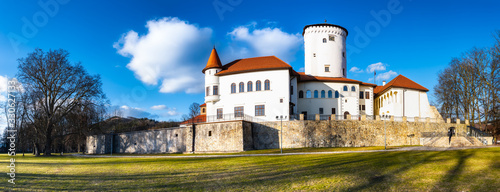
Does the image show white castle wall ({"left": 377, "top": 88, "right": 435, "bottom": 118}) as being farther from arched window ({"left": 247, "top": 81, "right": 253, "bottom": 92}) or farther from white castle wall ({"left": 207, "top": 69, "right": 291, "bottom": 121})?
arched window ({"left": 247, "top": 81, "right": 253, "bottom": 92})

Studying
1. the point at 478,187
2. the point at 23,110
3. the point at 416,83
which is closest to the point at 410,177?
the point at 478,187

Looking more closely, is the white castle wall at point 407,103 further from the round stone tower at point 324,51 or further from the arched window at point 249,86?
the arched window at point 249,86

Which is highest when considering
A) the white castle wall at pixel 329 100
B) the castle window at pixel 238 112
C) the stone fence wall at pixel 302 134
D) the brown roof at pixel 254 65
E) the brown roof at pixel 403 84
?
the brown roof at pixel 254 65

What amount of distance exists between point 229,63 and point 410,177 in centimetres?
3549

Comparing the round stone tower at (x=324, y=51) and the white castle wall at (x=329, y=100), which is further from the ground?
the round stone tower at (x=324, y=51)

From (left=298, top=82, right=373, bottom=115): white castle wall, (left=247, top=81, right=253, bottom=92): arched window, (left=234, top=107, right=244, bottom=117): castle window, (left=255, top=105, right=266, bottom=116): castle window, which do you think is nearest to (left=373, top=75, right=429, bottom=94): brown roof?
(left=298, top=82, right=373, bottom=115): white castle wall

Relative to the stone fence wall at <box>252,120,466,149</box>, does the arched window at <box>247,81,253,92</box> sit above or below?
above

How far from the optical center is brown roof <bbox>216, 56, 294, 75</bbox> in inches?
1607

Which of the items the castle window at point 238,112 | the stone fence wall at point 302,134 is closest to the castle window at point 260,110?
the castle window at point 238,112

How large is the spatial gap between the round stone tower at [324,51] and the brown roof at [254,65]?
24.7 feet

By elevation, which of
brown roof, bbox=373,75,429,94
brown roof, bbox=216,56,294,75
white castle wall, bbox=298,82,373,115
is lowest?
white castle wall, bbox=298,82,373,115

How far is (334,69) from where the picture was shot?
158 ft

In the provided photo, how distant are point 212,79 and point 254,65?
598 centimetres

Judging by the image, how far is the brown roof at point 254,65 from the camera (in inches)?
1607
